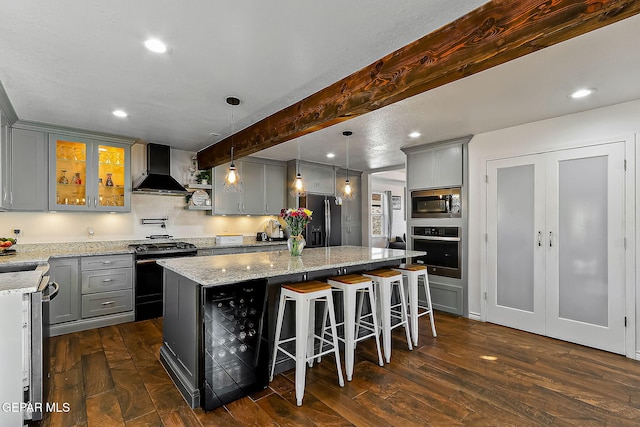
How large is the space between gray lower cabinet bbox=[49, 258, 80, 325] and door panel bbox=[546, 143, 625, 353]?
17.9 feet

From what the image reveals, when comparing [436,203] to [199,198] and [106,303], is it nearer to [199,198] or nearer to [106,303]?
[199,198]

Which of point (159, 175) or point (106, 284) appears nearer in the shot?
point (106, 284)

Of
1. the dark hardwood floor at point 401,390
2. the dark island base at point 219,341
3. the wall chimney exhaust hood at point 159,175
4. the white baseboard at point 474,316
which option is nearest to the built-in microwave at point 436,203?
the white baseboard at point 474,316

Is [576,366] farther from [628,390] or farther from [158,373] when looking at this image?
[158,373]

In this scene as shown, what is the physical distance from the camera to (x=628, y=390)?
2.44 m

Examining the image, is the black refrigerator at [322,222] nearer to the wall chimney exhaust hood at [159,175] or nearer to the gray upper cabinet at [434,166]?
the gray upper cabinet at [434,166]

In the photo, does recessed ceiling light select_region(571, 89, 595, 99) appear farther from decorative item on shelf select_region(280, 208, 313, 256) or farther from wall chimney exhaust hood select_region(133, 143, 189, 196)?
wall chimney exhaust hood select_region(133, 143, 189, 196)

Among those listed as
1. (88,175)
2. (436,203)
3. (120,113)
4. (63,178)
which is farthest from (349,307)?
(63,178)

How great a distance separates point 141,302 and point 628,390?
5.00 m

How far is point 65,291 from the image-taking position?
143 inches

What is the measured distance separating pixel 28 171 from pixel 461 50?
4.57 meters

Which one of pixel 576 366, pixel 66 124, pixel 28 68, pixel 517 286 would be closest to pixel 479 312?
pixel 517 286

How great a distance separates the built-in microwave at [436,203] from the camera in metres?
4.35

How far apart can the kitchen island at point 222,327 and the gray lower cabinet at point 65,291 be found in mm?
1802
